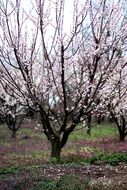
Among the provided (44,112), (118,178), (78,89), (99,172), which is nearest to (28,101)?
(44,112)

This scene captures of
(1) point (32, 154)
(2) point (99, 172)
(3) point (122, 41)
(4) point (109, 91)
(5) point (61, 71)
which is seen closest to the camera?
(2) point (99, 172)

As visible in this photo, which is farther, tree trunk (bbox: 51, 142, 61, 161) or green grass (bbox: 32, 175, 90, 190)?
tree trunk (bbox: 51, 142, 61, 161)

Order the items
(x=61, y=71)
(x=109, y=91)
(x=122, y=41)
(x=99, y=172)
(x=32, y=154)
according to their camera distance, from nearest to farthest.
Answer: (x=99, y=172) → (x=61, y=71) → (x=122, y=41) → (x=109, y=91) → (x=32, y=154)

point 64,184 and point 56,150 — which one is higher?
point 56,150

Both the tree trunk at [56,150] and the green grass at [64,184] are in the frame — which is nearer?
the green grass at [64,184]

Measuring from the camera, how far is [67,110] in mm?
14328

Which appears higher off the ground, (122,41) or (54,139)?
(122,41)

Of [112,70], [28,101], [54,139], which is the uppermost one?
[112,70]

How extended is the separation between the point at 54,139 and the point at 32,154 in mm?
5058

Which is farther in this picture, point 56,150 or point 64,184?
point 56,150

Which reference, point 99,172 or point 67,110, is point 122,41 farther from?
point 99,172

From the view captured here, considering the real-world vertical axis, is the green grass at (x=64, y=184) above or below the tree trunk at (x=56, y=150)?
below

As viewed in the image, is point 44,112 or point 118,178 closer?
point 118,178

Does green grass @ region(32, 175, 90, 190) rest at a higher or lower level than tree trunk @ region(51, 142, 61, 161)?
lower
